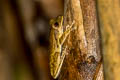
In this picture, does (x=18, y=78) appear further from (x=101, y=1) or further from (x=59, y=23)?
(x=101, y=1)

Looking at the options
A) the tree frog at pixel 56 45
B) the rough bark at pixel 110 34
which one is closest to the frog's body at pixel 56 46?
the tree frog at pixel 56 45

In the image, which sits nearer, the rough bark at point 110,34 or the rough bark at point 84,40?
the rough bark at point 110,34

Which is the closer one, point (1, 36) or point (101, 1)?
point (101, 1)

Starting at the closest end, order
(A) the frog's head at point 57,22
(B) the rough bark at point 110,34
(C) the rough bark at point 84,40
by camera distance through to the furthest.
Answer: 1. (B) the rough bark at point 110,34
2. (C) the rough bark at point 84,40
3. (A) the frog's head at point 57,22

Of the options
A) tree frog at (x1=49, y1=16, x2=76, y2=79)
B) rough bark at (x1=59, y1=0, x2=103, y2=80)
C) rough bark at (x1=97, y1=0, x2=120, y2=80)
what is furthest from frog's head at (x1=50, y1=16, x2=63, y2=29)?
rough bark at (x1=97, y1=0, x2=120, y2=80)

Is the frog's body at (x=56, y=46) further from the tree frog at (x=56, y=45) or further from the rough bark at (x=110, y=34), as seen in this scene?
the rough bark at (x=110, y=34)

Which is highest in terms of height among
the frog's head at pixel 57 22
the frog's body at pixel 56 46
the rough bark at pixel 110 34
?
the rough bark at pixel 110 34

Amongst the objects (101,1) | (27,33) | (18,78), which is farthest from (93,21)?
(18,78)
